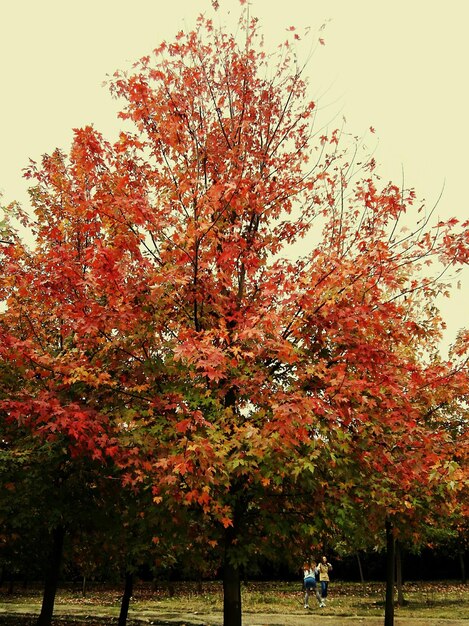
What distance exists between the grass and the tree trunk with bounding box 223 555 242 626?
9.91 metres

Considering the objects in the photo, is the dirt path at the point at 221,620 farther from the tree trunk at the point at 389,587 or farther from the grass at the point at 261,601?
the tree trunk at the point at 389,587

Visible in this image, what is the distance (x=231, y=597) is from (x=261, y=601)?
1588 cm

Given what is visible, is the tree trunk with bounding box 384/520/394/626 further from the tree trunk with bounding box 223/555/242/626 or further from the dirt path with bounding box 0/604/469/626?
the tree trunk with bounding box 223/555/242/626

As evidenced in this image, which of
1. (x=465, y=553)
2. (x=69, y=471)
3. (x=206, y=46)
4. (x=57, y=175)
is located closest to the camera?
(x=206, y=46)

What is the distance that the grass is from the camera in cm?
1839

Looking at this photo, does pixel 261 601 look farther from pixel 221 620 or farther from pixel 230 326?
pixel 230 326

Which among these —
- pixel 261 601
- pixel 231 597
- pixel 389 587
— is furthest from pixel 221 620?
pixel 231 597

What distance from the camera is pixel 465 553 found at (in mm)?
28969

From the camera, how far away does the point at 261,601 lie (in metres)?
22.4

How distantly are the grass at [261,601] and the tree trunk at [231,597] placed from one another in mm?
9907

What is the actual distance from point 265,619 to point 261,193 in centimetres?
1299

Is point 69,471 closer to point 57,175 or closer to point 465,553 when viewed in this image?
point 57,175

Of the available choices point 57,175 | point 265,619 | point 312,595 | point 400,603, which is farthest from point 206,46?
point 312,595

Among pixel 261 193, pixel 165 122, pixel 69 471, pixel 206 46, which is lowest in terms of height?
pixel 69 471
